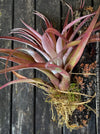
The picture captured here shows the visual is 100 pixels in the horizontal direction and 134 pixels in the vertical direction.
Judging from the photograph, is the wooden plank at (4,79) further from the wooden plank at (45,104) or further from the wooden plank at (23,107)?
the wooden plank at (45,104)

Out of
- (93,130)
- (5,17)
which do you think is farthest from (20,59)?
(93,130)

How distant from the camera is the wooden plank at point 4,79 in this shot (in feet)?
2.70

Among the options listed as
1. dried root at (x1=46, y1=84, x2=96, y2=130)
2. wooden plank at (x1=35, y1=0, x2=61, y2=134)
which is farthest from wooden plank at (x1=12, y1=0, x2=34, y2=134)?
dried root at (x1=46, y1=84, x2=96, y2=130)

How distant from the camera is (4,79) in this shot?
2.76 ft

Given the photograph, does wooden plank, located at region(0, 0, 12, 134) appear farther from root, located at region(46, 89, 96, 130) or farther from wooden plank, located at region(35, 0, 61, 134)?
root, located at region(46, 89, 96, 130)

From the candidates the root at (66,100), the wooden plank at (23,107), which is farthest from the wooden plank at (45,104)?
the root at (66,100)

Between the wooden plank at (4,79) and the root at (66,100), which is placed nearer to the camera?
the root at (66,100)

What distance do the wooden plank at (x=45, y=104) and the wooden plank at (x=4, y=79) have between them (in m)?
0.14

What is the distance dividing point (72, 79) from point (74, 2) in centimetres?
38

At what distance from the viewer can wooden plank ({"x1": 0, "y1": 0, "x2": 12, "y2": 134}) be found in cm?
82

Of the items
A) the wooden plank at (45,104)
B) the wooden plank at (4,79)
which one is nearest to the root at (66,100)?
the wooden plank at (45,104)

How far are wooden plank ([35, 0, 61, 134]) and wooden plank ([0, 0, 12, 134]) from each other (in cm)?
14

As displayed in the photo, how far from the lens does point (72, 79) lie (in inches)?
28.0

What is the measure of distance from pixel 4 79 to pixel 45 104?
23cm
